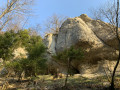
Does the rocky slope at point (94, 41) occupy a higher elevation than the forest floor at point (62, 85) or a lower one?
higher

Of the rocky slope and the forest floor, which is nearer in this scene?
the forest floor

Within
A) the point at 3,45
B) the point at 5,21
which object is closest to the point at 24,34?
the point at 3,45

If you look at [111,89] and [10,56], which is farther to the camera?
[10,56]

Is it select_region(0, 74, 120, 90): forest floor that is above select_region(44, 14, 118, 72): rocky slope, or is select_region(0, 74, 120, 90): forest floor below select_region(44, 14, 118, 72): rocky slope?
below

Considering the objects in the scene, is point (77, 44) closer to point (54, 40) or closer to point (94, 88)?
point (54, 40)

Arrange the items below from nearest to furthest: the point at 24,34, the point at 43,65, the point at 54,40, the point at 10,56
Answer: the point at 43,65 → the point at 10,56 → the point at 54,40 → the point at 24,34

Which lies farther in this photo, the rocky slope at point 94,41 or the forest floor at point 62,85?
the rocky slope at point 94,41

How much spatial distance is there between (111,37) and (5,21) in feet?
24.8

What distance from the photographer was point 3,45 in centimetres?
895

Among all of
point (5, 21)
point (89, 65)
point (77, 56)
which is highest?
point (5, 21)

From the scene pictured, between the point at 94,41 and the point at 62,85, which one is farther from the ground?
the point at 94,41

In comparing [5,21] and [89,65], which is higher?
[5,21]

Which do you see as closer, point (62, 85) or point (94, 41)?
point (62, 85)

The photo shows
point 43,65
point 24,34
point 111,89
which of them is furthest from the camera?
point 24,34
